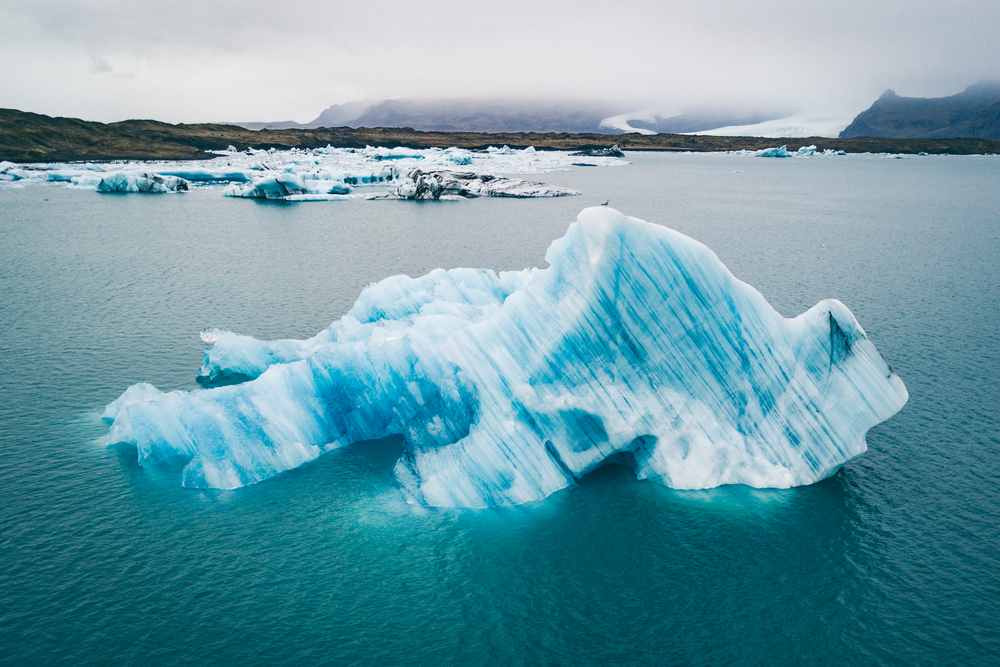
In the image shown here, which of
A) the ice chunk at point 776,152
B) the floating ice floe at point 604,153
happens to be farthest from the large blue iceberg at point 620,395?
the floating ice floe at point 604,153

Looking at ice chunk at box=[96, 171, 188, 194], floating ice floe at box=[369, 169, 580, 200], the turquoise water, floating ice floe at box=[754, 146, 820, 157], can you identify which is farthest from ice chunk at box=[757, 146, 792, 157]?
the turquoise water

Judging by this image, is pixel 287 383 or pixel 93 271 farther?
pixel 93 271

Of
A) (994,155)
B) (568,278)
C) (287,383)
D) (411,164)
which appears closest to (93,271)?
(287,383)

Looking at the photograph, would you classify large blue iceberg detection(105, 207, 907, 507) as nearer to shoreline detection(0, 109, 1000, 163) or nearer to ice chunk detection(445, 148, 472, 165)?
ice chunk detection(445, 148, 472, 165)

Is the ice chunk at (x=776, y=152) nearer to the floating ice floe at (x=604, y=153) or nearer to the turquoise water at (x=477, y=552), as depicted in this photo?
the floating ice floe at (x=604, y=153)

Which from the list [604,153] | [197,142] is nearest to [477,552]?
[197,142]

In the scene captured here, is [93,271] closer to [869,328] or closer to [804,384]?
[804,384]
